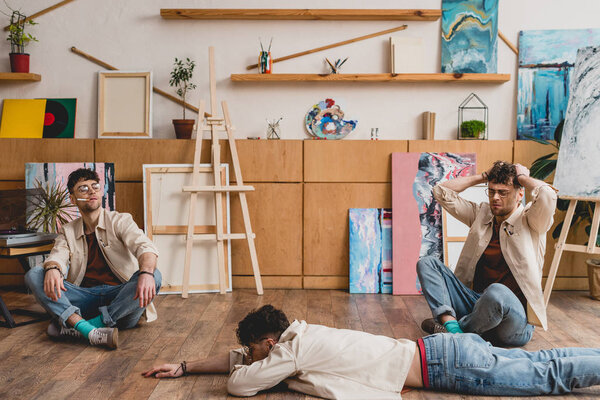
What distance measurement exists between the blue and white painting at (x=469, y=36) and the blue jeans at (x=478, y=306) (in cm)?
213

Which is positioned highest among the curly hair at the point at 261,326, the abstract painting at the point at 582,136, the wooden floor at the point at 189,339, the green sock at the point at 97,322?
the abstract painting at the point at 582,136

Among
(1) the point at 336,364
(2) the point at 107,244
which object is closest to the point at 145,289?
(2) the point at 107,244

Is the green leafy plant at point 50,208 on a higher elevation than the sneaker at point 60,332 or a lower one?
higher

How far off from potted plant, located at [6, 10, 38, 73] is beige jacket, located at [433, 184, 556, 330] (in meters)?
3.81

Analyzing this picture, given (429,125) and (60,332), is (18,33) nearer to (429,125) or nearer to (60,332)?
(60,332)

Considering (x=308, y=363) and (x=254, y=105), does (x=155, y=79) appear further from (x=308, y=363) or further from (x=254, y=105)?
(x=308, y=363)

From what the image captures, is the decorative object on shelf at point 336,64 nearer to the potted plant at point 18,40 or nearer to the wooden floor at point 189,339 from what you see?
the wooden floor at point 189,339

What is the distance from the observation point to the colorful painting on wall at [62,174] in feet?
15.0

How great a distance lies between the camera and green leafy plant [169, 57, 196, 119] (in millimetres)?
4699

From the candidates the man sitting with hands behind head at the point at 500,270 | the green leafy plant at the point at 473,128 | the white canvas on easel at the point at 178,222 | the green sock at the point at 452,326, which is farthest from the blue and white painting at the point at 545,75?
the white canvas on easel at the point at 178,222

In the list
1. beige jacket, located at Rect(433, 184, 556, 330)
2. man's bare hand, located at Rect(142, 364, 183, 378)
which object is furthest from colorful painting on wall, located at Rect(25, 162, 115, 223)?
beige jacket, located at Rect(433, 184, 556, 330)

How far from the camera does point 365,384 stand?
2.33 m

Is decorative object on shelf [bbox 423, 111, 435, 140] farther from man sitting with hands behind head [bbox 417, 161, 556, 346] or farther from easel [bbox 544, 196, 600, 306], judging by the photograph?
man sitting with hands behind head [bbox 417, 161, 556, 346]

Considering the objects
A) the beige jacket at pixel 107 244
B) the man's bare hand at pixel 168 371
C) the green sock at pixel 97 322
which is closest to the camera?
the man's bare hand at pixel 168 371
